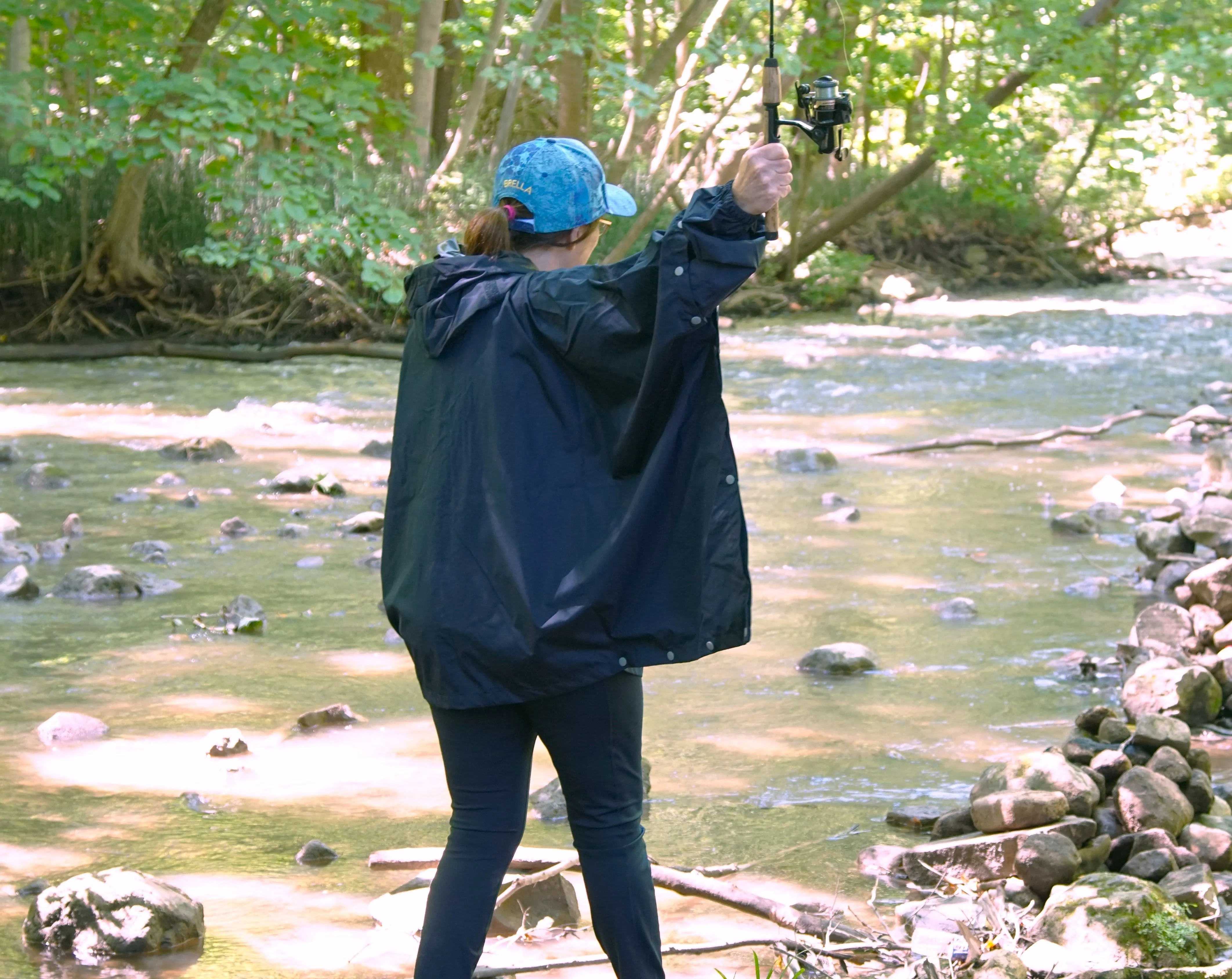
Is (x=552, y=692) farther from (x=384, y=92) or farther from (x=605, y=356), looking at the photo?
(x=384, y=92)

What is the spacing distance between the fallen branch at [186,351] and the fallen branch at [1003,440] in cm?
538

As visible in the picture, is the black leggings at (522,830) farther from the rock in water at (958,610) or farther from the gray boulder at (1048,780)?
the rock in water at (958,610)

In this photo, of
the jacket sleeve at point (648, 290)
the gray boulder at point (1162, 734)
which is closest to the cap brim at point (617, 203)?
the jacket sleeve at point (648, 290)

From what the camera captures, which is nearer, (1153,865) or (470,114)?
(1153,865)

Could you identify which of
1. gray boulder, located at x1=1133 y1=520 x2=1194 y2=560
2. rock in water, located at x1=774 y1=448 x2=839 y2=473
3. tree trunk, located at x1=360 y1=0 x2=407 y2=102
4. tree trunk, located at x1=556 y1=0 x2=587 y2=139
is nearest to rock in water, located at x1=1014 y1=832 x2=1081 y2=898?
gray boulder, located at x1=1133 y1=520 x2=1194 y2=560

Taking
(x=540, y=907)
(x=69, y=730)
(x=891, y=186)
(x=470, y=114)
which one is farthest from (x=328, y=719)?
(x=891, y=186)

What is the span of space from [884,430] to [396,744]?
6373 mm

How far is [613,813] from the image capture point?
8.11 ft

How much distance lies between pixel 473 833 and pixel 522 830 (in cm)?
8

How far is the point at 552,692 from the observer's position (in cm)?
236

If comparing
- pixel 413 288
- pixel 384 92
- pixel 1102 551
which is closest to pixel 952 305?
pixel 384 92

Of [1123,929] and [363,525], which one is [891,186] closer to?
[363,525]

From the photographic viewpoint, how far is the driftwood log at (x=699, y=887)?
9.46 feet

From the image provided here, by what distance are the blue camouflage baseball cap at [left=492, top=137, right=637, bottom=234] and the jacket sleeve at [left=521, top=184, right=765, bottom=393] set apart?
185 millimetres
